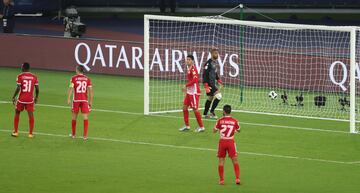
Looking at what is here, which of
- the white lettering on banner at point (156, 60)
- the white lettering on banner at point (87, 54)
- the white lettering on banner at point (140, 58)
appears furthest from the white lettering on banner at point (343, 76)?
the white lettering on banner at point (87, 54)

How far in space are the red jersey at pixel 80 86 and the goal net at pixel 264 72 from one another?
4939mm

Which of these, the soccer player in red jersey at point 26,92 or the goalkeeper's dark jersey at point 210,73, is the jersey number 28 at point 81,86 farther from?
the goalkeeper's dark jersey at point 210,73

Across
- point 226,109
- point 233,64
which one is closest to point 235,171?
point 226,109

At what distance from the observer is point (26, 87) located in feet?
94.1

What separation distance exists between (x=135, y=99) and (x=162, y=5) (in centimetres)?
1786

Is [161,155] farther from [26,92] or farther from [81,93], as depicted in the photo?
[26,92]

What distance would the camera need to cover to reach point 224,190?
22.6 meters

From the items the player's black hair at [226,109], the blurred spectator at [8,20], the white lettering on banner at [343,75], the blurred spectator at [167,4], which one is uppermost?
the blurred spectator at [167,4]

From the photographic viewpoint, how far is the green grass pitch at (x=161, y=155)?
75.8 feet

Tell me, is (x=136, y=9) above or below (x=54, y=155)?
above

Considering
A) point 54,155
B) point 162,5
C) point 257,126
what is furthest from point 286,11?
point 54,155

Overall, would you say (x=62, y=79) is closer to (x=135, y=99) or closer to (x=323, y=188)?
(x=135, y=99)

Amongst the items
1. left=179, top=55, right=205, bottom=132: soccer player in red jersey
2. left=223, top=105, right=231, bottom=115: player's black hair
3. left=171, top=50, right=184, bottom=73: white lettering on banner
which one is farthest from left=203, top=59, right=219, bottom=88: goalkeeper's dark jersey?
left=223, top=105, right=231, bottom=115: player's black hair

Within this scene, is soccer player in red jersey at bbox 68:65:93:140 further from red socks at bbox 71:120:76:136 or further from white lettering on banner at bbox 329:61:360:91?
white lettering on banner at bbox 329:61:360:91
